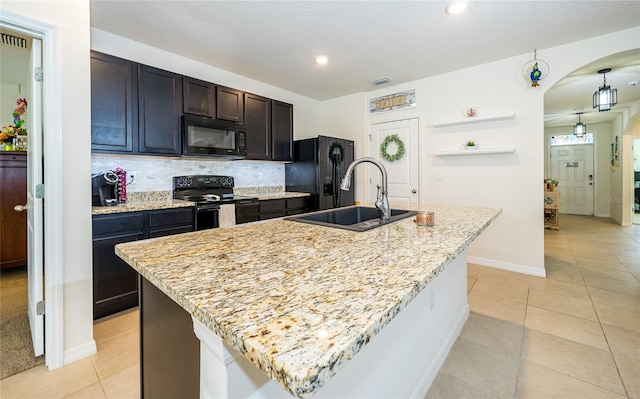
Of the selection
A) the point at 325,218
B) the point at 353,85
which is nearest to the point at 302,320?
the point at 325,218

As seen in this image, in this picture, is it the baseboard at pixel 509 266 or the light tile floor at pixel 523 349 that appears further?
the baseboard at pixel 509 266

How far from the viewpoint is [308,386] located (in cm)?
37

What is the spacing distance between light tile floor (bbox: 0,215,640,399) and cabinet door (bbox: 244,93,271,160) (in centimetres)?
221

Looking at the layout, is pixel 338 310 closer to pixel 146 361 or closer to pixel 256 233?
pixel 256 233

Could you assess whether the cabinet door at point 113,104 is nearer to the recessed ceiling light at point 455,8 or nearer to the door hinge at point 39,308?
the door hinge at point 39,308

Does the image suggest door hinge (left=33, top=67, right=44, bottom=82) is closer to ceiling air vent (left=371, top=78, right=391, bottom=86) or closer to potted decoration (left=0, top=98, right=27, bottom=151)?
potted decoration (left=0, top=98, right=27, bottom=151)

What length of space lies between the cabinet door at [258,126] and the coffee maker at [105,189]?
4.79ft

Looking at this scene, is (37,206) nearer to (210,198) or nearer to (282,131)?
(210,198)

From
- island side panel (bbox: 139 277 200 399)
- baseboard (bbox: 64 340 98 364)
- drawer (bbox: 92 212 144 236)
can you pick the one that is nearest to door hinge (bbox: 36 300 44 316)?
baseboard (bbox: 64 340 98 364)

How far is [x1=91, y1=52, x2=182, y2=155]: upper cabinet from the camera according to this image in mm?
2430

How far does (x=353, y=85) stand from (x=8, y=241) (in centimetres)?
471

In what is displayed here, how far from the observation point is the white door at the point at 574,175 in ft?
24.3

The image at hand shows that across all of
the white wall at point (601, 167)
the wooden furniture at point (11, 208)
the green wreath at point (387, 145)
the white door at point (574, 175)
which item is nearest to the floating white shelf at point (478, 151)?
the green wreath at point (387, 145)

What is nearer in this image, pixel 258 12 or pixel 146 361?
pixel 146 361
